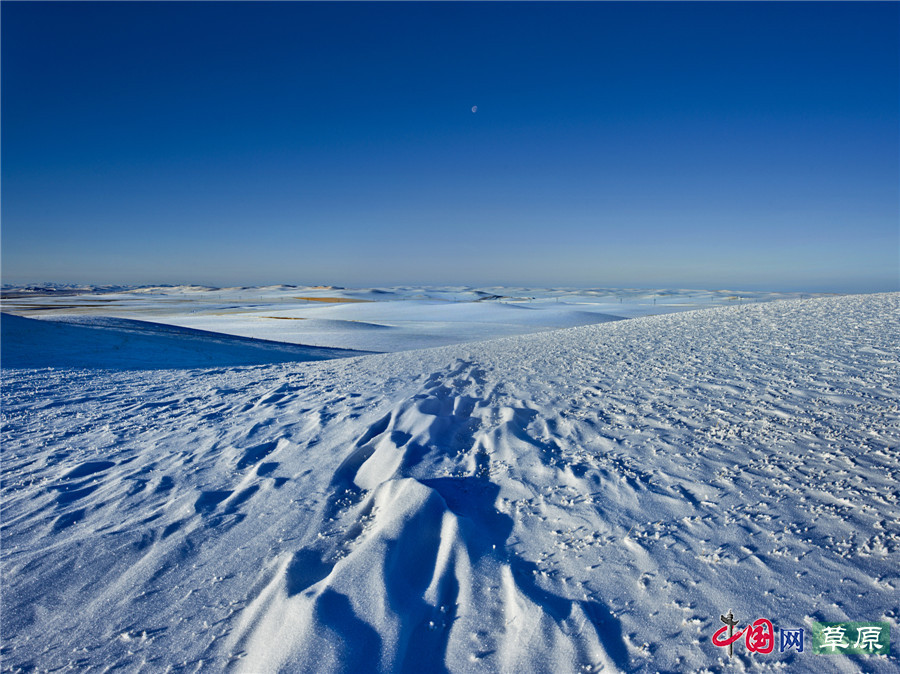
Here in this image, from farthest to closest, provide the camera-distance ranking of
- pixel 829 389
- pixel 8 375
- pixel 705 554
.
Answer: pixel 8 375, pixel 829 389, pixel 705 554

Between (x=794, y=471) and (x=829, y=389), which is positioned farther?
(x=829, y=389)

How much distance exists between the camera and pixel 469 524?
3246mm

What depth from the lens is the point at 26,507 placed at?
4.04 m

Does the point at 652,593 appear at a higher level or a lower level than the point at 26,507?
higher

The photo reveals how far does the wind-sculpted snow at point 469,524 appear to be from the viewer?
2406 mm

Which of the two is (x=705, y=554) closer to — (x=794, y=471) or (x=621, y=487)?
(x=621, y=487)

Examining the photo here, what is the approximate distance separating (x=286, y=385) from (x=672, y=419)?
18.7ft

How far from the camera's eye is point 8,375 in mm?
8742

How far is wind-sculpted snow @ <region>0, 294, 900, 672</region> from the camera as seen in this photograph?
2.41 m

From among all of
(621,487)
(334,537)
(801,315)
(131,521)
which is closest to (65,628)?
(131,521)

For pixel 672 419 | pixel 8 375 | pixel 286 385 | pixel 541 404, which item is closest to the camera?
pixel 672 419

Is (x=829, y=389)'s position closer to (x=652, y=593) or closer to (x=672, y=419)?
(x=672, y=419)

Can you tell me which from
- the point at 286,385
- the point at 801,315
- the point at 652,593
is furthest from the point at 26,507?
the point at 801,315

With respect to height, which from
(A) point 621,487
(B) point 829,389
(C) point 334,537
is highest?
(B) point 829,389
